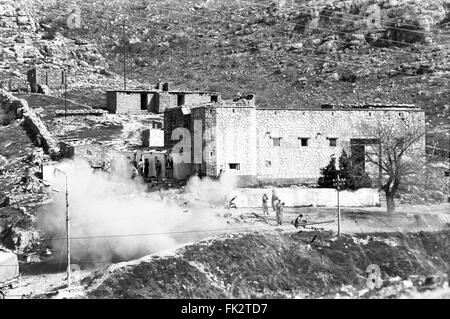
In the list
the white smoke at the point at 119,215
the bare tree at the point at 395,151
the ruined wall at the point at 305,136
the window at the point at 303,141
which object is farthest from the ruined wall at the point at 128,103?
the bare tree at the point at 395,151

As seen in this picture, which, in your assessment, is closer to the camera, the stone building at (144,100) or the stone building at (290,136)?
the stone building at (290,136)

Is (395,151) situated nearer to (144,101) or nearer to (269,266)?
(269,266)

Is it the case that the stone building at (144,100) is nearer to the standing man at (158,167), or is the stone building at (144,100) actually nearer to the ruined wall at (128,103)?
the ruined wall at (128,103)

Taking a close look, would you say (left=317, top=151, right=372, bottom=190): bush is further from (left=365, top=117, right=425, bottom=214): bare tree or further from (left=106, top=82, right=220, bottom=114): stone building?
(left=106, top=82, right=220, bottom=114): stone building

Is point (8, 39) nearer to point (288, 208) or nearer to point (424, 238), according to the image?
point (288, 208)

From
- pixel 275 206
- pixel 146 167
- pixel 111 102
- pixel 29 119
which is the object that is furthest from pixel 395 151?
pixel 29 119
